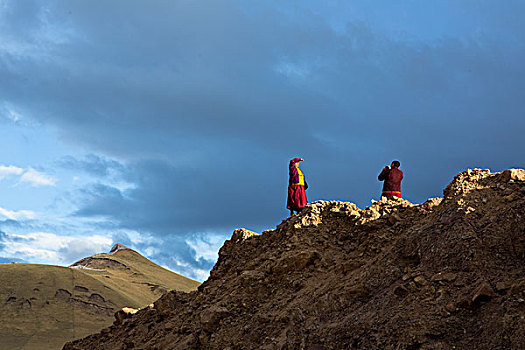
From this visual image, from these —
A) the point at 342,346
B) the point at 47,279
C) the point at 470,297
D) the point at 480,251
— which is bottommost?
the point at 342,346

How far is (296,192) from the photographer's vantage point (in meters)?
12.4

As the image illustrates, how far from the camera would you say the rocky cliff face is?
17.5 ft

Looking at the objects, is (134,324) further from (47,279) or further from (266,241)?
(47,279)

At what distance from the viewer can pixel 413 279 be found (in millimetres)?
6238

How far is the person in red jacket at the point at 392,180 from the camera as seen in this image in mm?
12547

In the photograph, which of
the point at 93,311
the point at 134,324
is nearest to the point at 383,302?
the point at 134,324

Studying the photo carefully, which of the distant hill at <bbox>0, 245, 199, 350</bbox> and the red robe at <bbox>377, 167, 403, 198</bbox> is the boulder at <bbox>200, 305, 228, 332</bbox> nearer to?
the red robe at <bbox>377, 167, 403, 198</bbox>

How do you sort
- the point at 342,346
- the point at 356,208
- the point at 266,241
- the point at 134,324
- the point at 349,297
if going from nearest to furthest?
1. the point at 342,346
2. the point at 349,297
3. the point at 356,208
4. the point at 266,241
5. the point at 134,324

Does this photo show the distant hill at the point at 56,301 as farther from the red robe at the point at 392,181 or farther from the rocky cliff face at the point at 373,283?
the red robe at the point at 392,181

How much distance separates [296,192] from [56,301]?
737 inches

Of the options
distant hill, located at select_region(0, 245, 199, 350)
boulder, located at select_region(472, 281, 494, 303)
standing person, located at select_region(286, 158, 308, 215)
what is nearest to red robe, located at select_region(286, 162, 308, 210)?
standing person, located at select_region(286, 158, 308, 215)

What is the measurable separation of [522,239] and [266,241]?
5.61 metres

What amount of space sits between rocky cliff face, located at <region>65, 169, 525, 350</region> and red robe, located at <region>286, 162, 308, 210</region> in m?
1.45

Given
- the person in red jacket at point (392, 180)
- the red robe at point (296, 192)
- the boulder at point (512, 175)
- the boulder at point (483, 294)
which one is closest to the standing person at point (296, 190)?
the red robe at point (296, 192)
